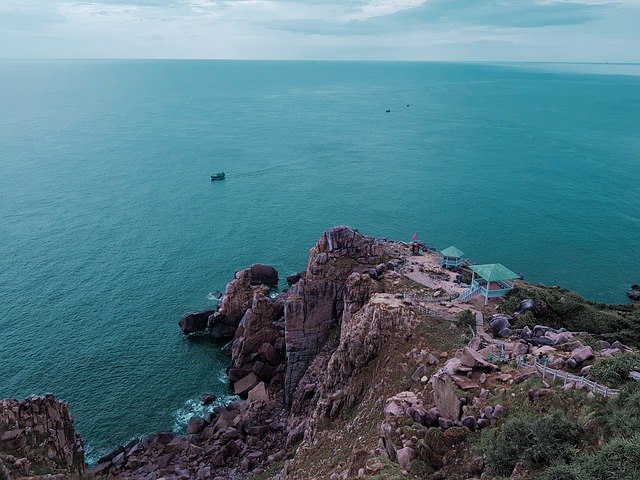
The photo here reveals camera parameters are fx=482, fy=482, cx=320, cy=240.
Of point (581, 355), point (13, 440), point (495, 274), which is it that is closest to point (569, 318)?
point (495, 274)

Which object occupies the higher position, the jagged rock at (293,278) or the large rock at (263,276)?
the large rock at (263,276)

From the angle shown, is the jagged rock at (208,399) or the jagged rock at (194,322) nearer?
the jagged rock at (208,399)

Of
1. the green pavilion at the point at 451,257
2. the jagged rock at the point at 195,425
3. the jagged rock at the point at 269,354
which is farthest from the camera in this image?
the jagged rock at the point at 269,354

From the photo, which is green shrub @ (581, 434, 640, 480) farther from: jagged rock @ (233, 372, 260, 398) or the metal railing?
jagged rock @ (233, 372, 260, 398)

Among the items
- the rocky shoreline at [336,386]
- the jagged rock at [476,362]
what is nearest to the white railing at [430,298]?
the rocky shoreline at [336,386]

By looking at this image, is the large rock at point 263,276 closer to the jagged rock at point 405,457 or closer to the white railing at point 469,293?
the white railing at point 469,293

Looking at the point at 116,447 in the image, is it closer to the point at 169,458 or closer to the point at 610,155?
the point at 169,458

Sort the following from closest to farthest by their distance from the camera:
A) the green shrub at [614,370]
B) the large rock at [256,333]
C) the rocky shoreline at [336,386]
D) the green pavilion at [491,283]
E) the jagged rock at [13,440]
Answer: the green shrub at [614,370], the rocky shoreline at [336,386], the jagged rock at [13,440], the green pavilion at [491,283], the large rock at [256,333]
